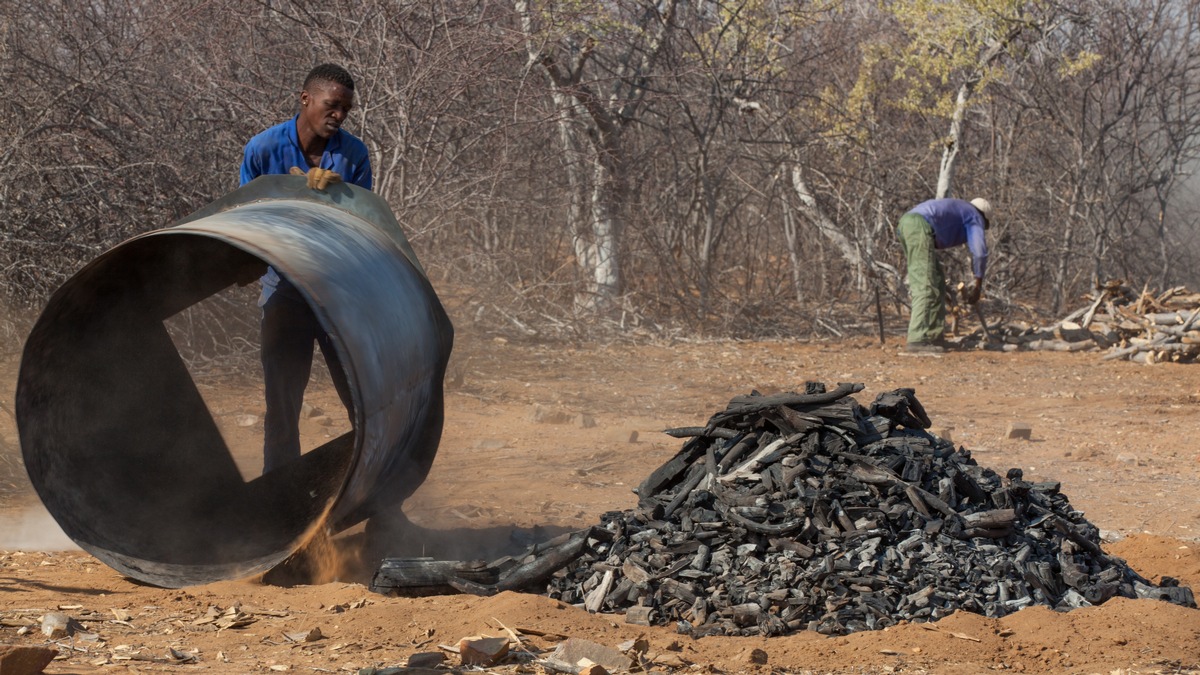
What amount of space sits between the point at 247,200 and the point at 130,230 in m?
3.54

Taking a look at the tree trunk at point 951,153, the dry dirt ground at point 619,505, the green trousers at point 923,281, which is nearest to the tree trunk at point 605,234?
the dry dirt ground at point 619,505

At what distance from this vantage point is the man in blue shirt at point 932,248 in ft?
38.1

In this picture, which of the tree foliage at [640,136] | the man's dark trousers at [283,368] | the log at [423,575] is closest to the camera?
the log at [423,575]

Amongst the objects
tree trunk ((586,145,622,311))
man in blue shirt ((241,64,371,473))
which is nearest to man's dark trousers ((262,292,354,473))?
man in blue shirt ((241,64,371,473))

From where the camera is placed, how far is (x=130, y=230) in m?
7.56

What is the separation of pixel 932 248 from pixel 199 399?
27.3 ft

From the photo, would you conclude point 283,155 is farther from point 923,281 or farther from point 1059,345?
point 1059,345

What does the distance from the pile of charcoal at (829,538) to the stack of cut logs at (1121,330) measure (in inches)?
304

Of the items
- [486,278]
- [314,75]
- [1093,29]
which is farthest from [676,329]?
[314,75]

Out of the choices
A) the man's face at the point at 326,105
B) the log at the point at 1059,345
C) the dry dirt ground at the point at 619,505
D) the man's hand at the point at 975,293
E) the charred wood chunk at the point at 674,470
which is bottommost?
the dry dirt ground at the point at 619,505

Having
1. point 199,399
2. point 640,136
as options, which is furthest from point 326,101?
point 640,136

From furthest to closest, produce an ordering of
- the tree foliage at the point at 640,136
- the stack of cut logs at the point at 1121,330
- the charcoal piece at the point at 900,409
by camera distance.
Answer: the stack of cut logs at the point at 1121,330 → the tree foliage at the point at 640,136 → the charcoal piece at the point at 900,409

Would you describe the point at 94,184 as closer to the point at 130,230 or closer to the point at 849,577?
the point at 130,230

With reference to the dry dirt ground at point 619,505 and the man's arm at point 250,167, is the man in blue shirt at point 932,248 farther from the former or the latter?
the man's arm at point 250,167
